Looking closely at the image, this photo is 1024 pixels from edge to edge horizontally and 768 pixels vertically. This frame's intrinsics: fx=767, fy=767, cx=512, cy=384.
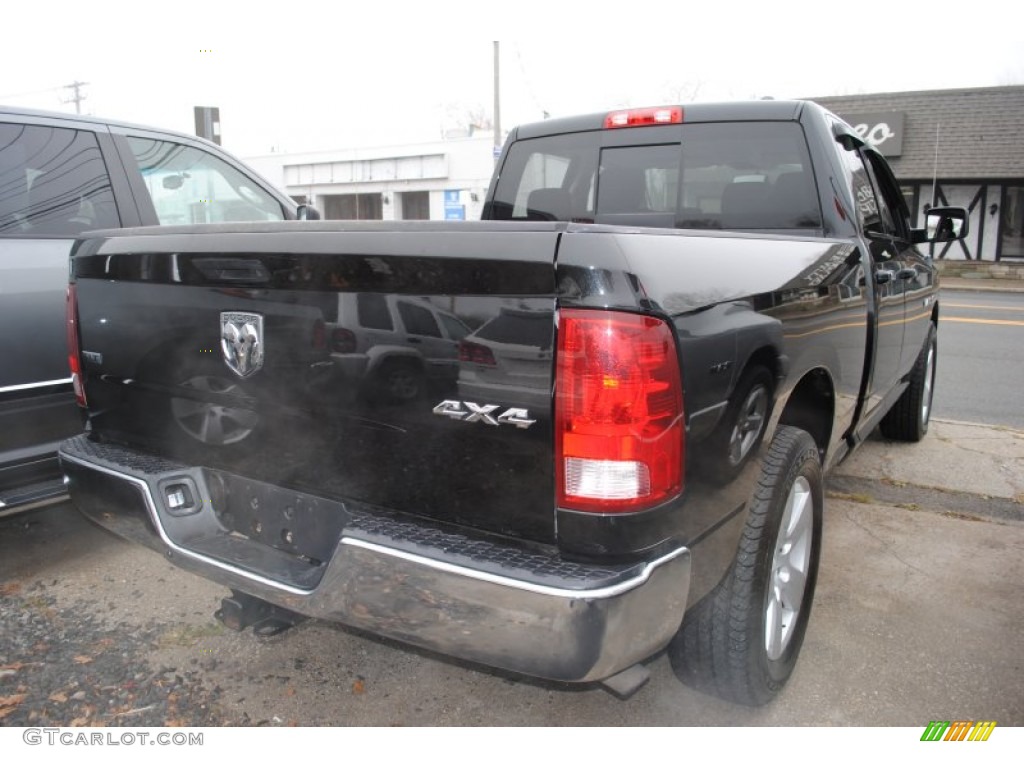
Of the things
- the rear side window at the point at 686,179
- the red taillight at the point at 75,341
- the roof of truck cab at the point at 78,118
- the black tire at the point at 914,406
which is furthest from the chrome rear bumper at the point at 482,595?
the black tire at the point at 914,406

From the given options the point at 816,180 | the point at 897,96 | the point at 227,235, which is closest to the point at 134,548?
the point at 227,235

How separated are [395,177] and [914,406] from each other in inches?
1002

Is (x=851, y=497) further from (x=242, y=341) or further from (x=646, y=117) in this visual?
(x=242, y=341)

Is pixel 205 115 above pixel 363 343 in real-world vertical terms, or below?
above

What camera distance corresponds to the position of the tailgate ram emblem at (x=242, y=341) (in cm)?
203

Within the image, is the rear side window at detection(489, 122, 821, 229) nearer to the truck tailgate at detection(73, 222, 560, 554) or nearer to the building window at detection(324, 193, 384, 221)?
A: the truck tailgate at detection(73, 222, 560, 554)

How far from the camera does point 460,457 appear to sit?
5.76 ft

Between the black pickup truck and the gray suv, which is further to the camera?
the gray suv

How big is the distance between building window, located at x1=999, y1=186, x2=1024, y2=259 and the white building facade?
1519cm

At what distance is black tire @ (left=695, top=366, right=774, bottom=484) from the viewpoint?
1774 mm

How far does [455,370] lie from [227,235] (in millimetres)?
820

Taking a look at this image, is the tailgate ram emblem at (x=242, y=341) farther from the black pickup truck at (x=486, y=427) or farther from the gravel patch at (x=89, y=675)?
the gravel patch at (x=89, y=675)

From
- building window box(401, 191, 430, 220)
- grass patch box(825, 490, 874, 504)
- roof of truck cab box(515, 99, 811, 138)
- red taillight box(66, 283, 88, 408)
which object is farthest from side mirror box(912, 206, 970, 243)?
building window box(401, 191, 430, 220)

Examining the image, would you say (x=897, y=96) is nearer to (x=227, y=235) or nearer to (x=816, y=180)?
(x=816, y=180)
